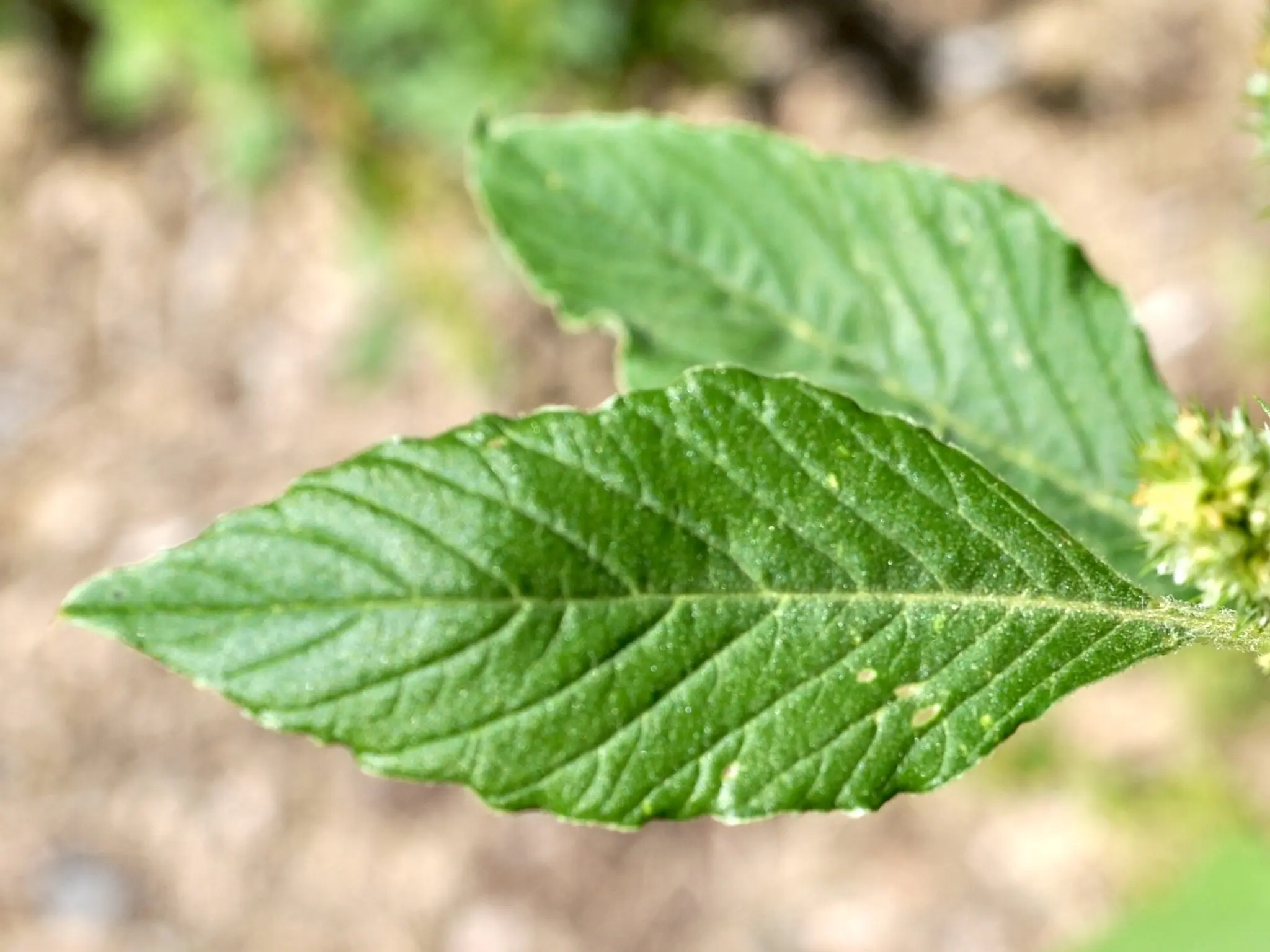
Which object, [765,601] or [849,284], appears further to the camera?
[849,284]

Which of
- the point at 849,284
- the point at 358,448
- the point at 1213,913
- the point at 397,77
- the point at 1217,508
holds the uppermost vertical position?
the point at 397,77

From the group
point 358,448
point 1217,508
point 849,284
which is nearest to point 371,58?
point 358,448

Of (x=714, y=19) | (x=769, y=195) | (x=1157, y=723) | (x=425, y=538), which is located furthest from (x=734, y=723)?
(x=714, y=19)

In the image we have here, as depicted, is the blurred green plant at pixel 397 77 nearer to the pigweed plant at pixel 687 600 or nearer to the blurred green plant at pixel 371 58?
the blurred green plant at pixel 371 58

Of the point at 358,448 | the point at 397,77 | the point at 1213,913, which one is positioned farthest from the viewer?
the point at 358,448

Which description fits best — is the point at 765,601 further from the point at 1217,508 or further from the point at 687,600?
the point at 1217,508

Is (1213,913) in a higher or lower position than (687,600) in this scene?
lower
